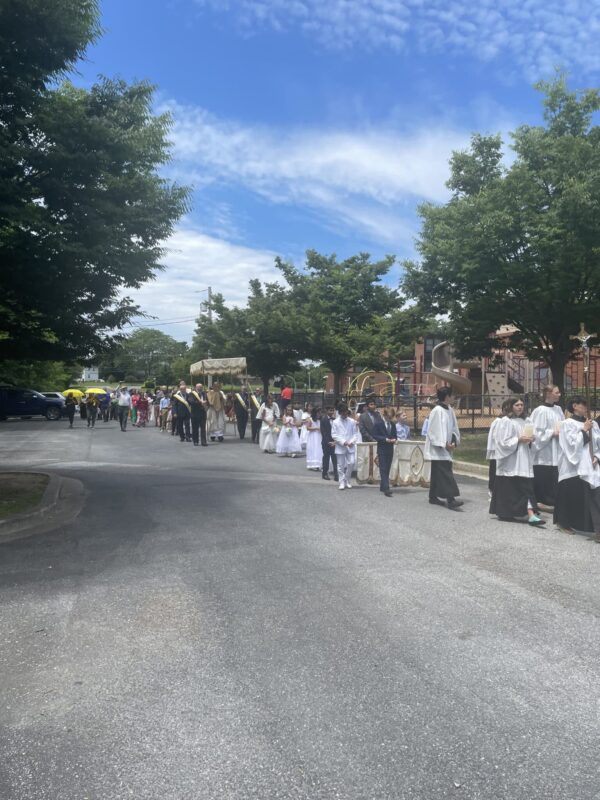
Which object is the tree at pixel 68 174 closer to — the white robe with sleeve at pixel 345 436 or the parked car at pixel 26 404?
the white robe with sleeve at pixel 345 436

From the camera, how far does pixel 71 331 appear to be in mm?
11812

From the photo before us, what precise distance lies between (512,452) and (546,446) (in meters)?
1.01

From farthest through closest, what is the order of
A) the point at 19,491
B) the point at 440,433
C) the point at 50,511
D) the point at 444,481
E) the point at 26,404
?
the point at 26,404
the point at 19,491
the point at 440,433
the point at 444,481
the point at 50,511

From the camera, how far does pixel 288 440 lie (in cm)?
1831

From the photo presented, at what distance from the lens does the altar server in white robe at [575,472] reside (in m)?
8.59

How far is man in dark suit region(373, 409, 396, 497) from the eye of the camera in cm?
1178

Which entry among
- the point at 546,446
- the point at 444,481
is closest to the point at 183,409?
the point at 444,481

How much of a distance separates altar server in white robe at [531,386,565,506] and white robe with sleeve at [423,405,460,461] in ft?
4.05

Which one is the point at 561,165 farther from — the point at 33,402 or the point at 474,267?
the point at 33,402

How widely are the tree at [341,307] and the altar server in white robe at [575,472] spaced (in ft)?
60.2

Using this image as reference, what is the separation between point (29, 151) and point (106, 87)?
186 cm

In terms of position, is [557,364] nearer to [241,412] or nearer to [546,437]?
[546,437]

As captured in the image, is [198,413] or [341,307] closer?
[198,413]

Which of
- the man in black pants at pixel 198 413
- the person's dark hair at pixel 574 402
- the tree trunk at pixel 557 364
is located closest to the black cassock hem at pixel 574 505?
the person's dark hair at pixel 574 402
